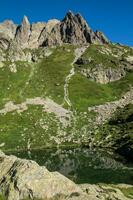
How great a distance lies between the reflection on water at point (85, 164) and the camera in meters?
81.0

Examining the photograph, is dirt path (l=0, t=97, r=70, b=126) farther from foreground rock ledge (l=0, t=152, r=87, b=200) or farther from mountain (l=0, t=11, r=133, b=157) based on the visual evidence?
foreground rock ledge (l=0, t=152, r=87, b=200)

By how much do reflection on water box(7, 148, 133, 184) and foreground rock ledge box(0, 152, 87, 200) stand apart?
1339 inches

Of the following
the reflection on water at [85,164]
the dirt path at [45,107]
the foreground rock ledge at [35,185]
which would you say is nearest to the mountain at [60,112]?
the dirt path at [45,107]

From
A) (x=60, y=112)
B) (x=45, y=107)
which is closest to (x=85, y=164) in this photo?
(x=60, y=112)

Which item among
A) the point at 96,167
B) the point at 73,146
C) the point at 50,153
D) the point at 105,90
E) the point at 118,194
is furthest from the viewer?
the point at 105,90

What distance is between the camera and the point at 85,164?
9894 cm

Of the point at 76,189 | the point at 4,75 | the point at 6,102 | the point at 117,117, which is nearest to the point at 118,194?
the point at 76,189

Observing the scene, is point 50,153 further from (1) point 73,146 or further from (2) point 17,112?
(2) point 17,112

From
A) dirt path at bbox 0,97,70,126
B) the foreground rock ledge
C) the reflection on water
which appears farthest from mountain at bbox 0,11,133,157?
the foreground rock ledge

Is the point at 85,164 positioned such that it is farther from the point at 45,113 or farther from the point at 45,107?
the point at 45,107

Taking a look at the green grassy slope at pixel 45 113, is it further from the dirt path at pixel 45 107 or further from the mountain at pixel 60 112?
the dirt path at pixel 45 107

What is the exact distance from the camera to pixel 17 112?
518ft

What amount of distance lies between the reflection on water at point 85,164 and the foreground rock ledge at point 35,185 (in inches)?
1339

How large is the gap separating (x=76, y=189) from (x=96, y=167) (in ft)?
174
